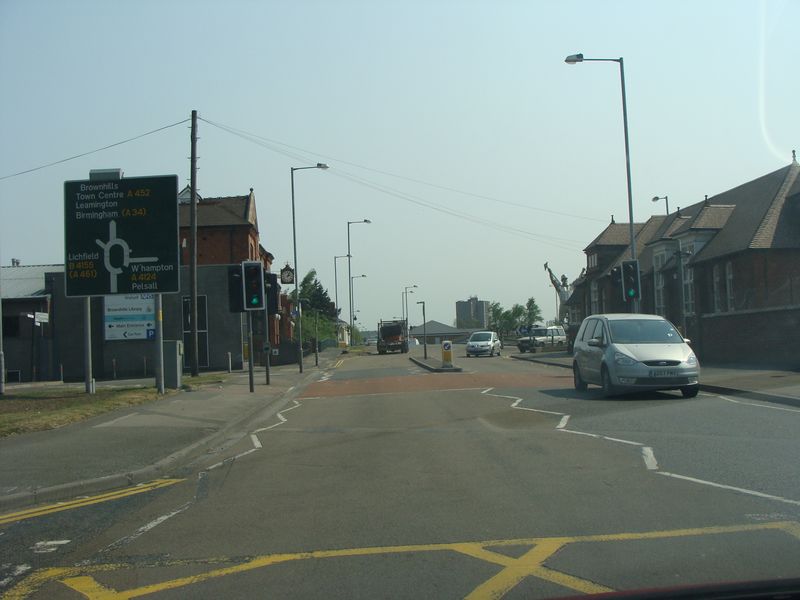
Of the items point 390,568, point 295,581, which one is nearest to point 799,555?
point 390,568

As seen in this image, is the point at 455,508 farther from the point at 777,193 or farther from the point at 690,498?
the point at 777,193

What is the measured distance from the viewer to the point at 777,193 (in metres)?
35.3

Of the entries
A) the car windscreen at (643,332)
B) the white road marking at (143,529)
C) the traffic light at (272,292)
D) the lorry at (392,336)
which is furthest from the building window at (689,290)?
the white road marking at (143,529)

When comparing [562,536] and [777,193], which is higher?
[777,193]

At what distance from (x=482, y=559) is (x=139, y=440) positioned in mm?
8244

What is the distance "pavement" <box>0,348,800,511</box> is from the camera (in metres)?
9.19

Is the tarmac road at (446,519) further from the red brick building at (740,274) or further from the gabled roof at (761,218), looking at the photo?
the gabled roof at (761,218)

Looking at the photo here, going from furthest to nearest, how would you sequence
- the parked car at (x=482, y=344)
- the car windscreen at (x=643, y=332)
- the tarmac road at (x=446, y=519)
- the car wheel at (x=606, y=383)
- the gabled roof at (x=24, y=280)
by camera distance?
1. the parked car at (x=482, y=344)
2. the gabled roof at (x=24, y=280)
3. the car windscreen at (x=643, y=332)
4. the car wheel at (x=606, y=383)
5. the tarmac road at (x=446, y=519)

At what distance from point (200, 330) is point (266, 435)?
2951 centimetres

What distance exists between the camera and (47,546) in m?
6.53

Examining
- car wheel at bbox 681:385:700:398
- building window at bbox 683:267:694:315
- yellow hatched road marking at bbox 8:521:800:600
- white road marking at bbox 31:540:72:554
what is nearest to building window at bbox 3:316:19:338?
building window at bbox 683:267:694:315

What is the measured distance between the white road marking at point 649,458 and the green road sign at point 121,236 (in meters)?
13.4

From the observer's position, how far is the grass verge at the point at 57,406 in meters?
13.9

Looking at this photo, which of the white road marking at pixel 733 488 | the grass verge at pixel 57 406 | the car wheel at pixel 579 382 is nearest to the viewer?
the white road marking at pixel 733 488
